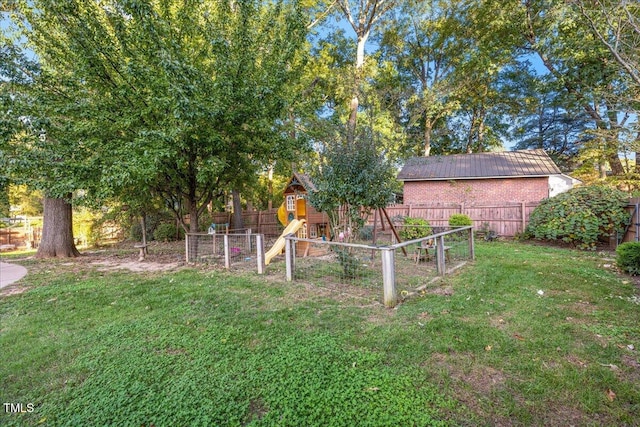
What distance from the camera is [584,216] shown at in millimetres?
9273

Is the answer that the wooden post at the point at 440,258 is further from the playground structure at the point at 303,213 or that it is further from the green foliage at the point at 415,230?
the playground structure at the point at 303,213

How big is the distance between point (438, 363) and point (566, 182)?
19.5 metres

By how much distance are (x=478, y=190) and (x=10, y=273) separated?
61.7 feet

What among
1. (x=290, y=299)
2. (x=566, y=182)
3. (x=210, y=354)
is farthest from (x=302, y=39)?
(x=566, y=182)

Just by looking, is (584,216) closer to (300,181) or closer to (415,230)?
(415,230)

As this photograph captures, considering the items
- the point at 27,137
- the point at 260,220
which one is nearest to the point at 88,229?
the point at 260,220

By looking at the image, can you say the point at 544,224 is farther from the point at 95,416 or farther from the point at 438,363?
the point at 95,416

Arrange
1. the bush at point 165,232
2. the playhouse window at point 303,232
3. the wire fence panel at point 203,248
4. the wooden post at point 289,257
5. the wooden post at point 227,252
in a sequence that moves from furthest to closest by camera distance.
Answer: the bush at point 165,232 < the playhouse window at point 303,232 < the wire fence panel at point 203,248 < the wooden post at point 227,252 < the wooden post at point 289,257

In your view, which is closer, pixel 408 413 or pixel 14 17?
pixel 408 413

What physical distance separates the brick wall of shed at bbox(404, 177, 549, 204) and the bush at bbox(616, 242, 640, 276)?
9388 millimetres

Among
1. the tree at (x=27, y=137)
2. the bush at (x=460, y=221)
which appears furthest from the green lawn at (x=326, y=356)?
the bush at (x=460, y=221)

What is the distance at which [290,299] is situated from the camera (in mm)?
4832

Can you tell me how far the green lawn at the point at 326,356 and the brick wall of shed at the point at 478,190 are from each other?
→ 35.6 feet

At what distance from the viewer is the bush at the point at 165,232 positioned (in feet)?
45.8
